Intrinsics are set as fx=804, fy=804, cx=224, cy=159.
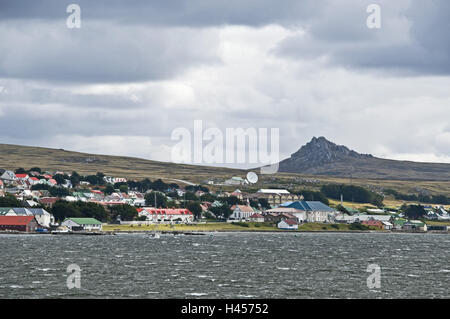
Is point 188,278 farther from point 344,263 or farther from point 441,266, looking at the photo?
point 441,266

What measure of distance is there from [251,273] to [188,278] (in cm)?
911

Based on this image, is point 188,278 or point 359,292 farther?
point 188,278

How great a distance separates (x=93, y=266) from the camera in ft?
301

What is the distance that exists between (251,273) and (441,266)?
29.8 metres
